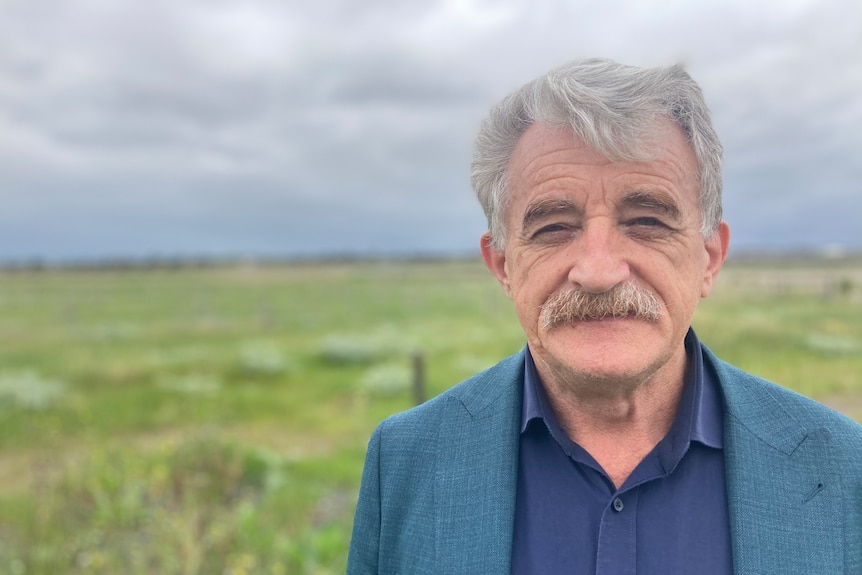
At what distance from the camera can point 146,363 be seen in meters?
13.7

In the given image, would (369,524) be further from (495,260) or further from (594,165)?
(594,165)

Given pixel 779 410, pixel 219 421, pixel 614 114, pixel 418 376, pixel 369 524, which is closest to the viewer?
pixel 614 114

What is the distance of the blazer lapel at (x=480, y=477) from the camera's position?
1.60 m

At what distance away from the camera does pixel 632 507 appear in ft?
5.06

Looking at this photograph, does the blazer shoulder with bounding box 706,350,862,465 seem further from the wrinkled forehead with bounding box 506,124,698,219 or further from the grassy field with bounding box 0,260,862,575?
the grassy field with bounding box 0,260,862,575

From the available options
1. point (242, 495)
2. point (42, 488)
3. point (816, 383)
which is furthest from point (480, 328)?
point (42, 488)

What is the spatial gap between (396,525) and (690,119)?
140cm

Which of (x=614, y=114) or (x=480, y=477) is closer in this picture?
(x=614, y=114)

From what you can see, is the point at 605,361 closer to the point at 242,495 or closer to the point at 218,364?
the point at 242,495

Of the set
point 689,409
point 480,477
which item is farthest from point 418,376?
point 689,409

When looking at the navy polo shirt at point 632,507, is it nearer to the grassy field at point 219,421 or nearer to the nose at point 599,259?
the nose at point 599,259

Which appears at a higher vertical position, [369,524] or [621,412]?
[621,412]

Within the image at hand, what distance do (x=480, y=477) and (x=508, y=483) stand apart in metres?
0.08

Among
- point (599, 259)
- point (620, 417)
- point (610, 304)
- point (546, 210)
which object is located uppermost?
point (546, 210)
